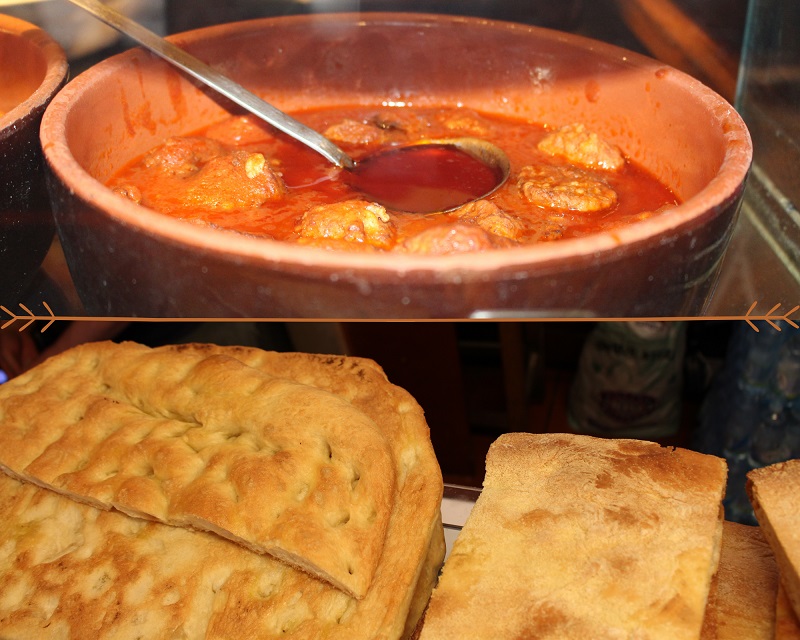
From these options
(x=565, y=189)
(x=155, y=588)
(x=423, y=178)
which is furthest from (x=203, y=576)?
(x=565, y=189)

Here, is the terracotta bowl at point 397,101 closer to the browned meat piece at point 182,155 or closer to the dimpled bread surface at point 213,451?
the browned meat piece at point 182,155

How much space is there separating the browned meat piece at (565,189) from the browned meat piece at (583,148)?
0.08 feet

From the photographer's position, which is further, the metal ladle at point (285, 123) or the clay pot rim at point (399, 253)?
the metal ladle at point (285, 123)

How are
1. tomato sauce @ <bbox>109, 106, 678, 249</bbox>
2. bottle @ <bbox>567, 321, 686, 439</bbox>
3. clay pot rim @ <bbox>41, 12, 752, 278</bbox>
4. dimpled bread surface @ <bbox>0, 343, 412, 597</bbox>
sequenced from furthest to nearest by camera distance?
bottle @ <bbox>567, 321, 686, 439</bbox>, dimpled bread surface @ <bbox>0, 343, 412, 597</bbox>, tomato sauce @ <bbox>109, 106, 678, 249</bbox>, clay pot rim @ <bbox>41, 12, 752, 278</bbox>

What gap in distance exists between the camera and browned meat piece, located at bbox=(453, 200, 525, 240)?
1.06 meters

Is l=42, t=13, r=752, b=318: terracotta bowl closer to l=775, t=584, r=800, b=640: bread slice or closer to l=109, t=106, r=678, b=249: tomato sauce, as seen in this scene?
l=109, t=106, r=678, b=249: tomato sauce

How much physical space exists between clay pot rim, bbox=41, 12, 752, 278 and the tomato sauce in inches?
2.3

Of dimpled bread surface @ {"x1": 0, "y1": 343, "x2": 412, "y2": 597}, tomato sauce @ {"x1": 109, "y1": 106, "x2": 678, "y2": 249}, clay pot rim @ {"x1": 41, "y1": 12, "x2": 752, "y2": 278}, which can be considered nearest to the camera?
clay pot rim @ {"x1": 41, "y1": 12, "x2": 752, "y2": 278}

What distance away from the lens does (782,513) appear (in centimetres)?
118

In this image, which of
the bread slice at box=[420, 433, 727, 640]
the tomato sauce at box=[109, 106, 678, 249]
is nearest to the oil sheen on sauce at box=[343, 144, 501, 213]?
the tomato sauce at box=[109, 106, 678, 249]

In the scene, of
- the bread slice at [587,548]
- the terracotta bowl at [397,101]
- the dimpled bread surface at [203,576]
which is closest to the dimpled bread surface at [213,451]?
the dimpled bread surface at [203,576]

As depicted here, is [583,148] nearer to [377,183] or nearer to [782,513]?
[377,183]

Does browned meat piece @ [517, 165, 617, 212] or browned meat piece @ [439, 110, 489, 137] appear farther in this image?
browned meat piece @ [439, 110, 489, 137]

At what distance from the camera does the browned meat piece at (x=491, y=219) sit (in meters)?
1.06
